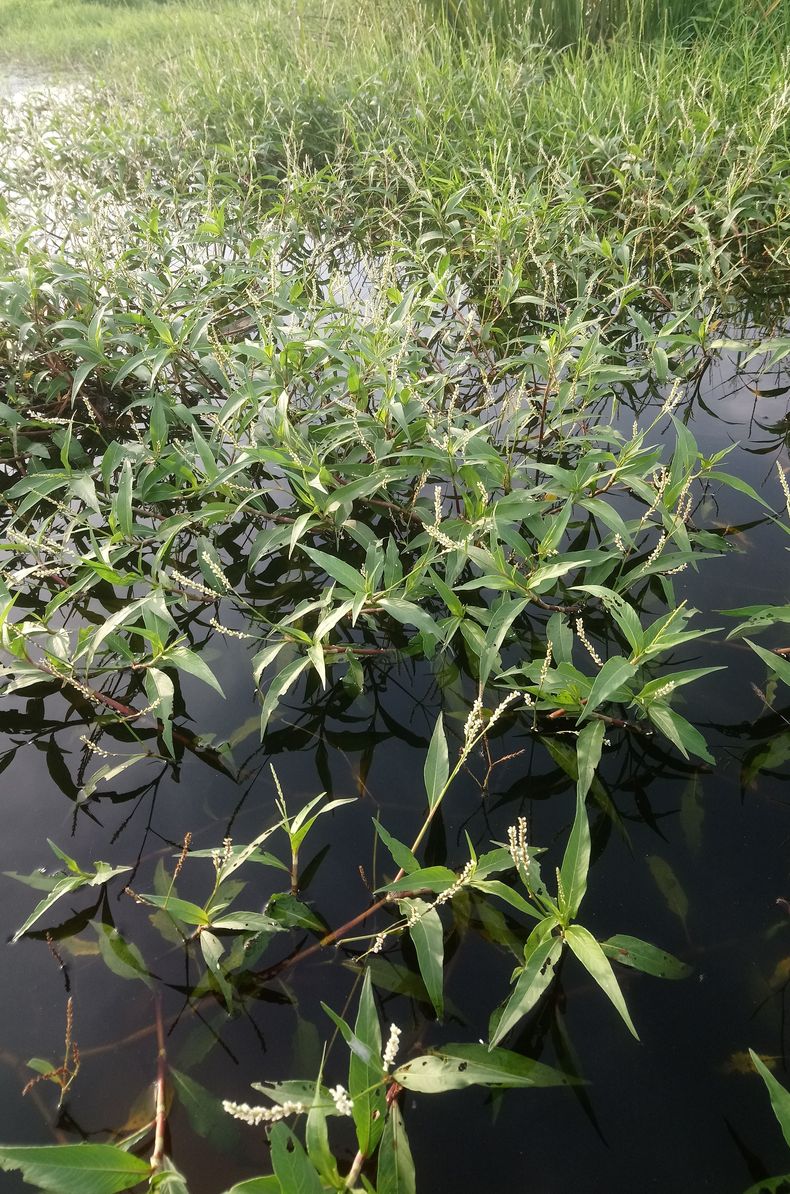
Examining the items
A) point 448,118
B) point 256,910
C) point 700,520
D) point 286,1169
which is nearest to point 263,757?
point 256,910

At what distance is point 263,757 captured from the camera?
5.68ft

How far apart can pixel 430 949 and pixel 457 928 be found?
176mm

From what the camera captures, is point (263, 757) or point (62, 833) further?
point (263, 757)

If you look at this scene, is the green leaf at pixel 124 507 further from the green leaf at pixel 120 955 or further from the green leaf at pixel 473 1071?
the green leaf at pixel 473 1071

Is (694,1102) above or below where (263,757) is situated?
below

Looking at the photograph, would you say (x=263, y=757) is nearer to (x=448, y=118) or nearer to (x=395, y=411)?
(x=395, y=411)

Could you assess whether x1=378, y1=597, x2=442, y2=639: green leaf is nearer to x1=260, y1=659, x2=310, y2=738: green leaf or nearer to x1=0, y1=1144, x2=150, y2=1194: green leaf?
x1=260, y1=659, x2=310, y2=738: green leaf

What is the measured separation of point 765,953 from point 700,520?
126 centimetres

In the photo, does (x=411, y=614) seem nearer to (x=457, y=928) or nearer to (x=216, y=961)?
(x=457, y=928)

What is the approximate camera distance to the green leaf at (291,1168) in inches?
32.6

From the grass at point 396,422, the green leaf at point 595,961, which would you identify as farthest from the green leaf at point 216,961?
the green leaf at point 595,961

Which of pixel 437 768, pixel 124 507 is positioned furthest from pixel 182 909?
pixel 124 507

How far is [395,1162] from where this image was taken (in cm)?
101

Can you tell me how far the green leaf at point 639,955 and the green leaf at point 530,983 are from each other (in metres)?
0.10
